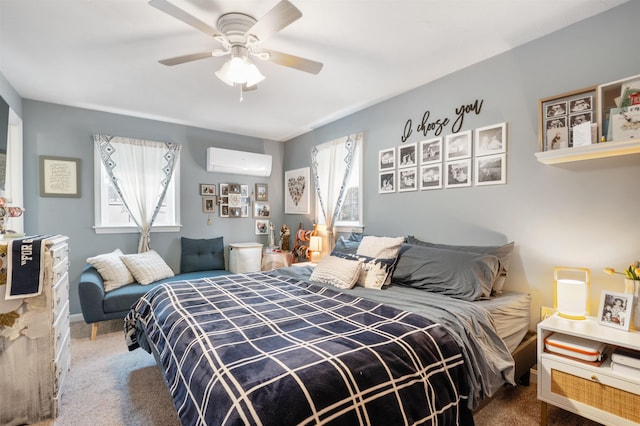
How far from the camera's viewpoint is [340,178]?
4000mm

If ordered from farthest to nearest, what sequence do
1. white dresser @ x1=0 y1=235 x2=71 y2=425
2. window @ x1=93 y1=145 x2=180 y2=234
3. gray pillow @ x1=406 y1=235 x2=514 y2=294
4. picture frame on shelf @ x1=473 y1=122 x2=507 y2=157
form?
window @ x1=93 y1=145 x2=180 y2=234 < picture frame on shelf @ x1=473 y1=122 x2=507 y2=157 < gray pillow @ x1=406 y1=235 x2=514 y2=294 < white dresser @ x1=0 y1=235 x2=71 y2=425

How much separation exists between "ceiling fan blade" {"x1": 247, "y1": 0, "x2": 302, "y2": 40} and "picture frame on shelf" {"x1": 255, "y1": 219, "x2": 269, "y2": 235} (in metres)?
3.39

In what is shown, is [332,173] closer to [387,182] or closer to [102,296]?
[387,182]

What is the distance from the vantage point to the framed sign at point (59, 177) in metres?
3.47

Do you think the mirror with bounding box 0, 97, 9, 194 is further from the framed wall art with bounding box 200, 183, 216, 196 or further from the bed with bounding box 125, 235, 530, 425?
the framed wall art with bounding box 200, 183, 216, 196

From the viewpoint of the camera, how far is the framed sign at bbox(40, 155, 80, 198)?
347cm

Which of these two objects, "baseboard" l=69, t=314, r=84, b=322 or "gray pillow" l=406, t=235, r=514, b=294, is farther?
"baseboard" l=69, t=314, r=84, b=322

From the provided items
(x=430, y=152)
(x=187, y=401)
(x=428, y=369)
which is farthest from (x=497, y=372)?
(x=430, y=152)

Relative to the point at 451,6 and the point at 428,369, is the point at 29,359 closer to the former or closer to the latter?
the point at 428,369

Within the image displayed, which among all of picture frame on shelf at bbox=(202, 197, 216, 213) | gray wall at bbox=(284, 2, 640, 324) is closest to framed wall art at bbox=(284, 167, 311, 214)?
picture frame on shelf at bbox=(202, 197, 216, 213)

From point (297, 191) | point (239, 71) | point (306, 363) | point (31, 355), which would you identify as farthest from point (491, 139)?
point (31, 355)

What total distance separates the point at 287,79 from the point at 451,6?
149 cm

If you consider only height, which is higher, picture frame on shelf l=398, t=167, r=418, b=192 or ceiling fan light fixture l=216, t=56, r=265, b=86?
ceiling fan light fixture l=216, t=56, r=265, b=86

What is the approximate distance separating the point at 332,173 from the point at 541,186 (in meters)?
2.35
